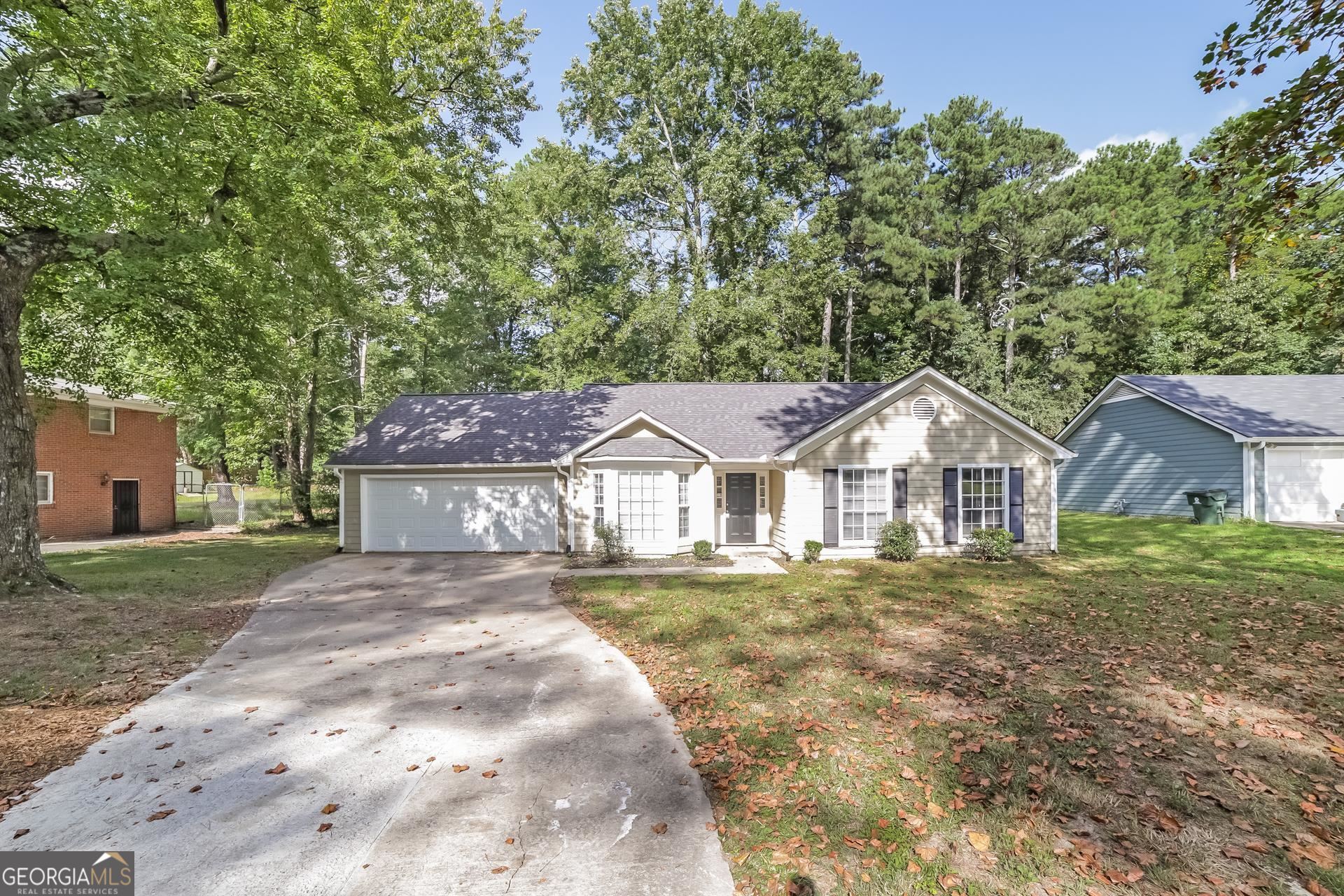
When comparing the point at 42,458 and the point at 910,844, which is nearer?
the point at 910,844

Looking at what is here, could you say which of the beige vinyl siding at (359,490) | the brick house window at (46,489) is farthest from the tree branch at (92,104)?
the brick house window at (46,489)

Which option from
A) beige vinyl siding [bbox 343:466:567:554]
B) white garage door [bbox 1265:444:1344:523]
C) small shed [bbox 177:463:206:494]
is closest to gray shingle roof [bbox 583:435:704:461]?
beige vinyl siding [bbox 343:466:567:554]

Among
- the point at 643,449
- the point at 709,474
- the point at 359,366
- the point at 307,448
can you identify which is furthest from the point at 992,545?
the point at 359,366

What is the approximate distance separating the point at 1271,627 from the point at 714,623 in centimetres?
756

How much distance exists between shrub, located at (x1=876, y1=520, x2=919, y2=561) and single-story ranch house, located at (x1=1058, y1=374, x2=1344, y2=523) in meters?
11.7

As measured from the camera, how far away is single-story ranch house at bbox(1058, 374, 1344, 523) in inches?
668

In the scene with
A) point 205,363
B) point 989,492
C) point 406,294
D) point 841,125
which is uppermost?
point 841,125

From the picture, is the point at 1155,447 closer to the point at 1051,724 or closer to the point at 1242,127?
the point at 1242,127

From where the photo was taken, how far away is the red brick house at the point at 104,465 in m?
17.6

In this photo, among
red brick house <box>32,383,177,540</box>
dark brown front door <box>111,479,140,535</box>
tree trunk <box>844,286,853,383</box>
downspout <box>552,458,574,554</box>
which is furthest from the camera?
tree trunk <box>844,286,853,383</box>

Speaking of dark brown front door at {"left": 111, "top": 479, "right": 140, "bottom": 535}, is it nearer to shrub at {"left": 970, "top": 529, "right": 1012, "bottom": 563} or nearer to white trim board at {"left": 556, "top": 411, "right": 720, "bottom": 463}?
white trim board at {"left": 556, "top": 411, "right": 720, "bottom": 463}

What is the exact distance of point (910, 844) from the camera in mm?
3582

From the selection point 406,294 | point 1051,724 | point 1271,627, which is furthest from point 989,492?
point 406,294

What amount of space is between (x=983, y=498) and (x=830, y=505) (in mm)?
3896
